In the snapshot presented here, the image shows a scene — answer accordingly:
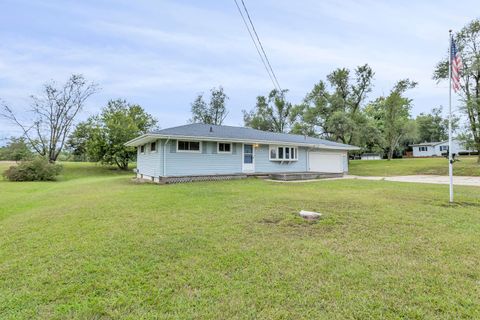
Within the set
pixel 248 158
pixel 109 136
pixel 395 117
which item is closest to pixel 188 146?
pixel 248 158

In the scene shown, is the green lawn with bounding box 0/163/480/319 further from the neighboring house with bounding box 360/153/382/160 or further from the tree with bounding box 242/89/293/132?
the neighboring house with bounding box 360/153/382/160

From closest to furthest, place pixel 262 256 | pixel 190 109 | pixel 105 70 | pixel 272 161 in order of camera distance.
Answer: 1. pixel 262 256
2. pixel 272 161
3. pixel 105 70
4. pixel 190 109

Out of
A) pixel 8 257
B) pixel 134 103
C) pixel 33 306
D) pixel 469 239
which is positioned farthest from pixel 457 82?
pixel 134 103

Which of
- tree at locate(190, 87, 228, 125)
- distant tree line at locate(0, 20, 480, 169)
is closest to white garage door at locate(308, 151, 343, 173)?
distant tree line at locate(0, 20, 480, 169)

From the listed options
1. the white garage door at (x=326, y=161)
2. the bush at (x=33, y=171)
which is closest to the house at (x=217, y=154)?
the white garage door at (x=326, y=161)

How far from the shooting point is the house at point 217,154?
41.1ft

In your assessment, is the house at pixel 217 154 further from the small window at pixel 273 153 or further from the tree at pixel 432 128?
→ the tree at pixel 432 128

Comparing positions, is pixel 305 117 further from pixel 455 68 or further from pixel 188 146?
pixel 455 68

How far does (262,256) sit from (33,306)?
2.42m

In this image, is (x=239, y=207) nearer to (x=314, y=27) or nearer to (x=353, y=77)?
(x=314, y=27)

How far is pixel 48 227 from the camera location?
15.8ft

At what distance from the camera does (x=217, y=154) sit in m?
13.8

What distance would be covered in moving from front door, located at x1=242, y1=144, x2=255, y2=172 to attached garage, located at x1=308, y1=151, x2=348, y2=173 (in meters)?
4.88

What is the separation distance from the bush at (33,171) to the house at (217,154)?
6.83 metres
